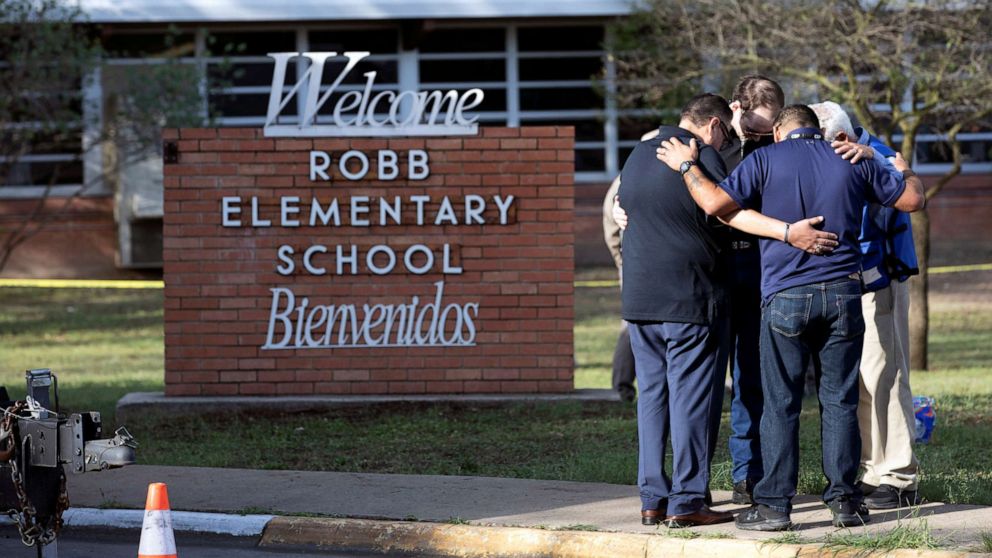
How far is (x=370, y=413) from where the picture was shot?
32.0 ft

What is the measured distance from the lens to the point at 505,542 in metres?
6.06

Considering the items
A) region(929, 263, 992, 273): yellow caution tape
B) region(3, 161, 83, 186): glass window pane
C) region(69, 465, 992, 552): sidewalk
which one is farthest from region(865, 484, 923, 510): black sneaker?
region(3, 161, 83, 186): glass window pane

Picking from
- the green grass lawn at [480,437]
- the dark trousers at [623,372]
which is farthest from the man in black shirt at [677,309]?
the dark trousers at [623,372]

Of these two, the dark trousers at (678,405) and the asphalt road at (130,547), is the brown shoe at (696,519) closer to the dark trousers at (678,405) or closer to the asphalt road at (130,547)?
the dark trousers at (678,405)

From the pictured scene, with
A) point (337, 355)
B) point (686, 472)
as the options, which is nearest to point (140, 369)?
point (337, 355)

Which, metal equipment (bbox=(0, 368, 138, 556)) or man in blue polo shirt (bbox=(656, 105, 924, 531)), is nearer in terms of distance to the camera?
metal equipment (bbox=(0, 368, 138, 556))

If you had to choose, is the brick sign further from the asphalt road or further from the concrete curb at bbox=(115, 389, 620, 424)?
the asphalt road

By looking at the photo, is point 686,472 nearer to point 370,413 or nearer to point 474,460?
point 474,460

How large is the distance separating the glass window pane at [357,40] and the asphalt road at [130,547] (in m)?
17.1

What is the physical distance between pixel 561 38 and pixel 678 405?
18008 millimetres

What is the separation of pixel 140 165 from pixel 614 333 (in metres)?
9.15

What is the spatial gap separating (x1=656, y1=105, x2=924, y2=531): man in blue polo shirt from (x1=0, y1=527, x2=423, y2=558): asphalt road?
1803mm

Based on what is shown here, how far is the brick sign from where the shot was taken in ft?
32.6

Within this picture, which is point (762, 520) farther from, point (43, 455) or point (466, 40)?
point (466, 40)
